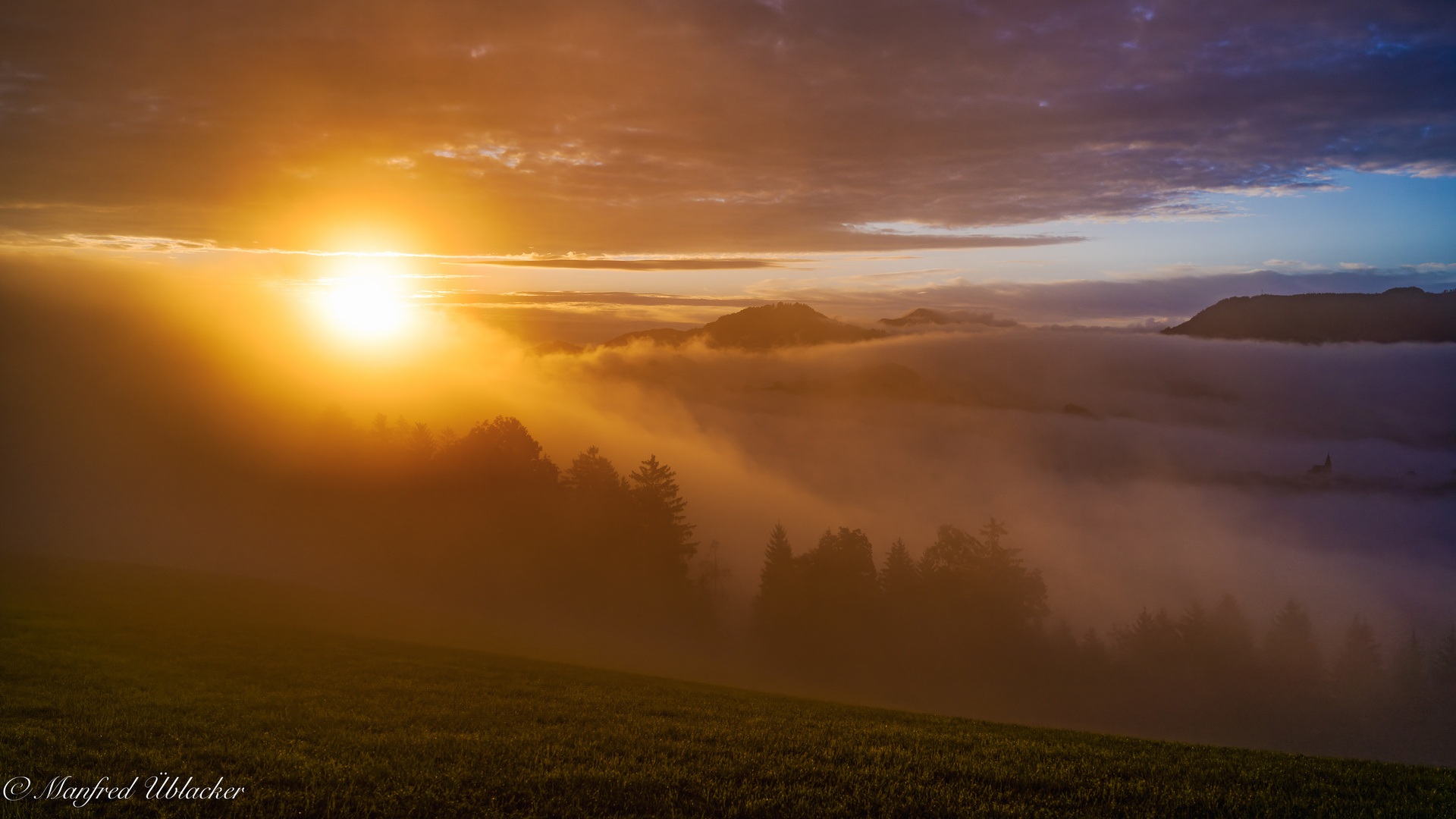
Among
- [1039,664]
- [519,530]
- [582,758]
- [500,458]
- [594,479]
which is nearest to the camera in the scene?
[582,758]

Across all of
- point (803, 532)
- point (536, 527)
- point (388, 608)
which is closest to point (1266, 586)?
point (803, 532)

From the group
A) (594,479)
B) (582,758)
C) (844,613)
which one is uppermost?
(582,758)

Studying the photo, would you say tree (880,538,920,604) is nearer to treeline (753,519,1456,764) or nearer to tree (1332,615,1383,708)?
treeline (753,519,1456,764)

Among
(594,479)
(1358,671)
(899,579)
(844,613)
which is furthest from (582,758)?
(1358,671)

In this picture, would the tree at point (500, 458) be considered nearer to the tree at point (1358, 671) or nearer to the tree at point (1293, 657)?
the tree at point (1293, 657)

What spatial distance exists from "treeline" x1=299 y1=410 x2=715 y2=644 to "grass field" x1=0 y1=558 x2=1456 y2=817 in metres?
50.7

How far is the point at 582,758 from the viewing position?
1211 cm

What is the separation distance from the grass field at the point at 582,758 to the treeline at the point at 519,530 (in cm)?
5071

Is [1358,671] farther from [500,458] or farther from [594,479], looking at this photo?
[500,458]

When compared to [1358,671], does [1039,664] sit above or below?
above

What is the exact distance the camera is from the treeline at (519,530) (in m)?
71.2

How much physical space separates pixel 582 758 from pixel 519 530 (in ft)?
220

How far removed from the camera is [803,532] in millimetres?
147125

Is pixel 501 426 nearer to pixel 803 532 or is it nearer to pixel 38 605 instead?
pixel 38 605
